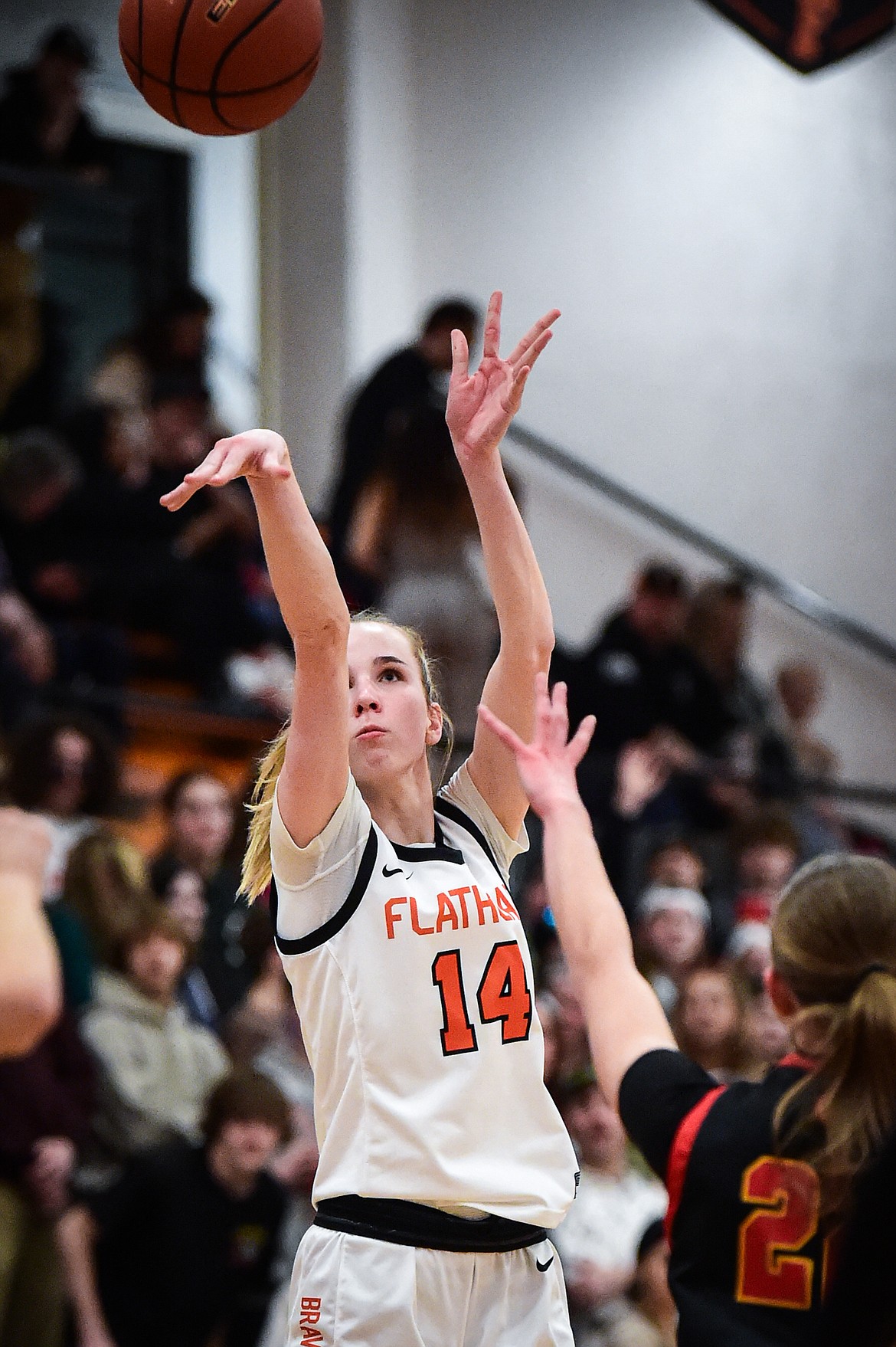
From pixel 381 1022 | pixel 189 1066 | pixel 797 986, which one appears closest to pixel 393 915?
pixel 381 1022

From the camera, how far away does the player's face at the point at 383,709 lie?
107 inches

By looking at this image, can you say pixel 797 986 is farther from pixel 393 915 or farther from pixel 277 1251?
pixel 277 1251

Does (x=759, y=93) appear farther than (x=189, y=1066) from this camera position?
Yes

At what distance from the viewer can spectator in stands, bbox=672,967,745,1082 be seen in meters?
5.80

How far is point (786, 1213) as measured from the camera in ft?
7.47

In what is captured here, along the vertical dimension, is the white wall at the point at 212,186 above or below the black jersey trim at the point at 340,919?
above

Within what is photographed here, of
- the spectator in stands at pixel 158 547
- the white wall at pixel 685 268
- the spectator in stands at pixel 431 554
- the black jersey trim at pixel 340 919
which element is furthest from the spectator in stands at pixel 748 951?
the black jersey trim at pixel 340 919

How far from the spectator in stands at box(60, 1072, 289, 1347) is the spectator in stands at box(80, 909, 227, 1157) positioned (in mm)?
110

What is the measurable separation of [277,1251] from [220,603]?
9.44 ft

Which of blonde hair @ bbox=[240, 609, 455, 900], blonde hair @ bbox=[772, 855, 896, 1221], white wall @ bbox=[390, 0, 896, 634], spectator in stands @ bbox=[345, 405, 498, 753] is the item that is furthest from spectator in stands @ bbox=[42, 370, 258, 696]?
blonde hair @ bbox=[772, 855, 896, 1221]

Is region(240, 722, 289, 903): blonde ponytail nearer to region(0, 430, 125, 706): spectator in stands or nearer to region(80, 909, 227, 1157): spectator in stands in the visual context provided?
region(80, 909, 227, 1157): spectator in stands

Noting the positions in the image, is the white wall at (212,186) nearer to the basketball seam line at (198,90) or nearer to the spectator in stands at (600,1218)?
the spectator in stands at (600,1218)

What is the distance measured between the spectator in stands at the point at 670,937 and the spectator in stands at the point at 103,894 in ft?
6.32

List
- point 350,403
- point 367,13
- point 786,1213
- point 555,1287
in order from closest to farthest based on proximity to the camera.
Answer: point 786,1213
point 555,1287
point 350,403
point 367,13
